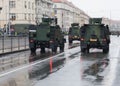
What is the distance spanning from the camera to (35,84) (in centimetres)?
1226

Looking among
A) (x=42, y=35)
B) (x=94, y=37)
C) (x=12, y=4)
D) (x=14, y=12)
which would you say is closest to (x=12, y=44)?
(x=42, y=35)

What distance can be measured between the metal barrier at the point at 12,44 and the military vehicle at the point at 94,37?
5.71 metres

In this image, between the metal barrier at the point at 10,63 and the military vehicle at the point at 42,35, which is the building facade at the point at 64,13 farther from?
the metal barrier at the point at 10,63

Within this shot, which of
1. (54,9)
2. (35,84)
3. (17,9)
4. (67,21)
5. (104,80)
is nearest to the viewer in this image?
(35,84)

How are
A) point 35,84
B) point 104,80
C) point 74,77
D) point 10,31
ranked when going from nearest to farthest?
point 35,84
point 104,80
point 74,77
point 10,31

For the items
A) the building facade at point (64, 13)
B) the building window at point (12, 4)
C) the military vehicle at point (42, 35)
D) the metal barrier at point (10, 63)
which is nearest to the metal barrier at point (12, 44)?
the military vehicle at point (42, 35)

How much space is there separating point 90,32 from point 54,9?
11324 cm

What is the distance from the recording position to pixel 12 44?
34250 mm

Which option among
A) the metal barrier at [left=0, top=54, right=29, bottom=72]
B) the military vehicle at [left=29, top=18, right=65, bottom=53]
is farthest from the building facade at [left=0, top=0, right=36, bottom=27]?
the metal barrier at [left=0, top=54, right=29, bottom=72]

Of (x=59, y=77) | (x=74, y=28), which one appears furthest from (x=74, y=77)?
(x=74, y=28)

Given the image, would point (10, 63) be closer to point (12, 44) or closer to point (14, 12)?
point (12, 44)

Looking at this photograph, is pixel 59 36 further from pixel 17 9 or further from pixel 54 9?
pixel 54 9

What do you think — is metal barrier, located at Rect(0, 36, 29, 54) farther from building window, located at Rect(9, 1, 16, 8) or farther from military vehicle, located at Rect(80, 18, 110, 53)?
building window, located at Rect(9, 1, 16, 8)

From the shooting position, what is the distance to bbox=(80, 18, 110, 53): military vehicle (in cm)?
3094
